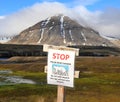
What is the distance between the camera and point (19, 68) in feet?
478

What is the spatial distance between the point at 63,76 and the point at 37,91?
37420 mm

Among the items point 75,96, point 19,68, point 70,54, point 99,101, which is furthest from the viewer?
point 19,68

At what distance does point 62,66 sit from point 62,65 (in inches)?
2.2

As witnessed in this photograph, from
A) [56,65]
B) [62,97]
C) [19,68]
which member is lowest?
[19,68]

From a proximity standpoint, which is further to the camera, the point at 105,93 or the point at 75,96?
the point at 105,93

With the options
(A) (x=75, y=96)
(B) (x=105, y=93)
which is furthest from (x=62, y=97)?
(B) (x=105, y=93)

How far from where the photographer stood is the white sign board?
832 inches

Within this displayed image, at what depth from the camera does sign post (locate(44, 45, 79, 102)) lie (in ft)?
69.4

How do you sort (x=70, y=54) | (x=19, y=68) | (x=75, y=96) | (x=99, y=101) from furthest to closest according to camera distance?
(x=19, y=68), (x=75, y=96), (x=99, y=101), (x=70, y=54)

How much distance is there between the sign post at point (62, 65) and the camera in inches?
832

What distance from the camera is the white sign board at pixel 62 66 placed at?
69.4 ft

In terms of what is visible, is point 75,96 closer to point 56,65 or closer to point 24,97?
point 24,97

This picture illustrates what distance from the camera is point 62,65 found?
21.2m

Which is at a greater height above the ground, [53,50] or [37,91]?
[53,50]
